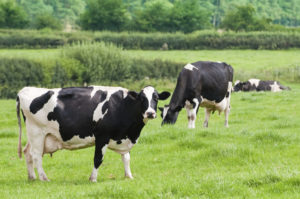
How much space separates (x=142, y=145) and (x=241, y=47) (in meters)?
71.2

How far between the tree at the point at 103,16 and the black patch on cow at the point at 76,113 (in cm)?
11173

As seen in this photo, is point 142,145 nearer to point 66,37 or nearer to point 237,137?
point 237,137

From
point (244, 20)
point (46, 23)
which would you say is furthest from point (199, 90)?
point (46, 23)

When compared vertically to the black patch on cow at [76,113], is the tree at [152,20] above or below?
below

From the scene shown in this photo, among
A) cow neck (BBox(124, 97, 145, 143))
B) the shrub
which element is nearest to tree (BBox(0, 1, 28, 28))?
the shrub

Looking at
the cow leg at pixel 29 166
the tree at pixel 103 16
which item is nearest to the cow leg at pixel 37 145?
the cow leg at pixel 29 166

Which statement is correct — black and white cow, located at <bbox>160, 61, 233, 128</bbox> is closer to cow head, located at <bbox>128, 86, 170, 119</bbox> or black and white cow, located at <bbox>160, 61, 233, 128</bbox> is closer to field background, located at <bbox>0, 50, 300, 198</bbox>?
field background, located at <bbox>0, 50, 300, 198</bbox>

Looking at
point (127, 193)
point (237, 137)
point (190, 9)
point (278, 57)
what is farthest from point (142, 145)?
point (190, 9)

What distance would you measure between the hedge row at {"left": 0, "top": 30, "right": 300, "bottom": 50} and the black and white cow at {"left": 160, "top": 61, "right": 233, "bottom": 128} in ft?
207

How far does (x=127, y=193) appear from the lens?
7.75 metres

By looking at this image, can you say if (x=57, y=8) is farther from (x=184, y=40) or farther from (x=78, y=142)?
(x=78, y=142)

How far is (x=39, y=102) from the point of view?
1010cm

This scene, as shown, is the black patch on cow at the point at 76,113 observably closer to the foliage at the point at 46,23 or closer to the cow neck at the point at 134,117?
the cow neck at the point at 134,117

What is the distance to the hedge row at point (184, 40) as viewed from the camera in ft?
267
